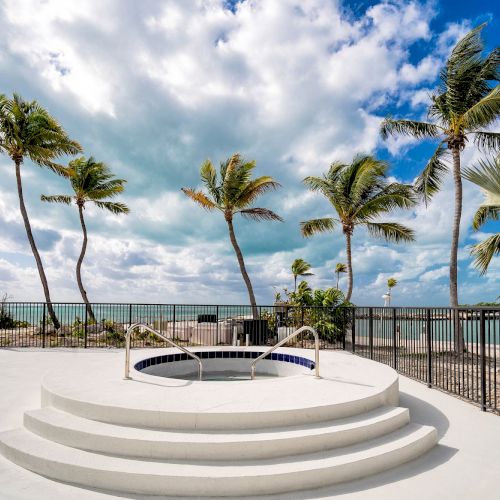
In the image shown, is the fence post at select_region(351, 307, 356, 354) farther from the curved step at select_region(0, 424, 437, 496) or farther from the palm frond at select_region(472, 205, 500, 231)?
the curved step at select_region(0, 424, 437, 496)

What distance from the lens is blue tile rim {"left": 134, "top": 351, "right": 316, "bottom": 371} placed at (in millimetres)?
6223

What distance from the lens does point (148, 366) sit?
635cm

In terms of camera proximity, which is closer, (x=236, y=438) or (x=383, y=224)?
(x=236, y=438)

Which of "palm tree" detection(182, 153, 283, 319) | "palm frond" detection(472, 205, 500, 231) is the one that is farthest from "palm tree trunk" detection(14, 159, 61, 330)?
"palm frond" detection(472, 205, 500, 231)

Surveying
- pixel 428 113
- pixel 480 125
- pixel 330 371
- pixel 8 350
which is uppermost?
pixel 428 113

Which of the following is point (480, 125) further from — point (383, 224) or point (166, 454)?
point (166, 454)

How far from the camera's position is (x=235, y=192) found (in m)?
14.3

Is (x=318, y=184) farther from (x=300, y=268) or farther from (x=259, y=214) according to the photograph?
(x=300, y=268)

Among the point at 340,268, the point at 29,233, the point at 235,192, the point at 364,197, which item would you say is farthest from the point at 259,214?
the point at 340,268

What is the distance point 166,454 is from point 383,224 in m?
14.8

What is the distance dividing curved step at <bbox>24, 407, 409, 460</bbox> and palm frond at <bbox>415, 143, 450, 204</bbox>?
449 inches

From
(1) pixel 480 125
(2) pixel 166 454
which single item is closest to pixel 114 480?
(2) pixel 166 454

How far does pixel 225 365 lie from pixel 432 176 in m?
10.4

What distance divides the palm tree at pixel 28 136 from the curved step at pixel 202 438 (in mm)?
11982
